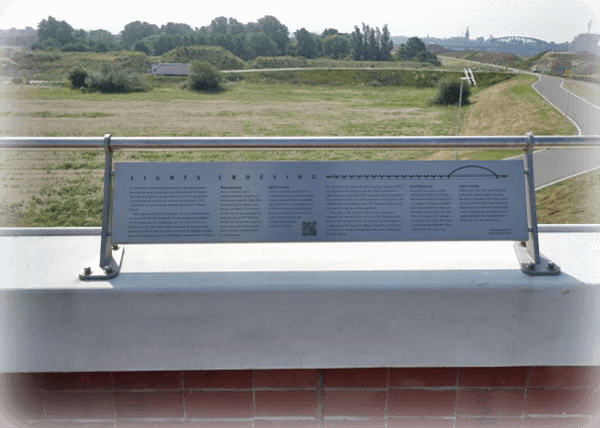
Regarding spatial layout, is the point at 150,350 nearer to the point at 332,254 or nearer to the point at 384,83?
the point at 332,254

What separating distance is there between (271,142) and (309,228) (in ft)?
1.16

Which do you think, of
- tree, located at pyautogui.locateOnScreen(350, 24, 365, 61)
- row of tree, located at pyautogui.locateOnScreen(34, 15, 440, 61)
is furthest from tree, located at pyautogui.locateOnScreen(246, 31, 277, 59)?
tree, located at pyautogui.locateOnScreen(350, 24, 365, 61)

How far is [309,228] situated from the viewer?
1.90m

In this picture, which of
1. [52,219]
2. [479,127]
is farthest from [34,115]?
[479,127]

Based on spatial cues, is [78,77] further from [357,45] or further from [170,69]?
[357,45]

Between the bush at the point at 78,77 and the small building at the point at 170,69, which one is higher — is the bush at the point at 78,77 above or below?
below

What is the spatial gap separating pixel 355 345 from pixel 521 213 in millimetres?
786

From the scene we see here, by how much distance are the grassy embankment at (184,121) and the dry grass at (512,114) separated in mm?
320

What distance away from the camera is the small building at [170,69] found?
62031 millimetres

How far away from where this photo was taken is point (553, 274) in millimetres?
1947

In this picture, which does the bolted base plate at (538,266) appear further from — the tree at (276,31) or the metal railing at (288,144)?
the tree at (276,31)

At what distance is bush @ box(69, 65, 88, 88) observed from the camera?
5328 cm

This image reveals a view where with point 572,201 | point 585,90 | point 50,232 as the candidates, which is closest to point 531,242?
point 50,232

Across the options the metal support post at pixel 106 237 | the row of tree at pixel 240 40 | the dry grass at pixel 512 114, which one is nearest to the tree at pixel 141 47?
the row of tree at pixel 240 40
